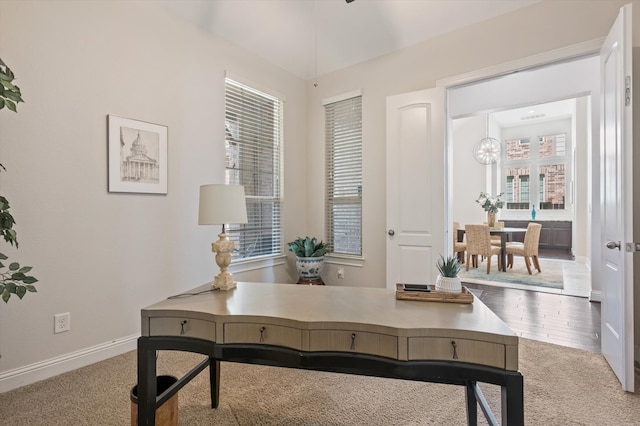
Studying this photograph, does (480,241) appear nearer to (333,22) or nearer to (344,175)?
(344,175)

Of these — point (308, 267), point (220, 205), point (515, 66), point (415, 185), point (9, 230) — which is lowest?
point (308, 267)

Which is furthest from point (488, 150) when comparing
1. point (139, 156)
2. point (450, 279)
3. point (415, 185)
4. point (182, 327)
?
point (182, 327)

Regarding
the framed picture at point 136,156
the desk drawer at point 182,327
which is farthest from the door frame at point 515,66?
the framed picture at point 136,156

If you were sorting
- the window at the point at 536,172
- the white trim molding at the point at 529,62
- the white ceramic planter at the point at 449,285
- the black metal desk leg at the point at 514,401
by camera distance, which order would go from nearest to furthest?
the black metal desk leg at the point at 514,401 → the white ceramic planter at the point at 449,285 → the white trim molding at the point at 529,62 → the window at the point at 536,172

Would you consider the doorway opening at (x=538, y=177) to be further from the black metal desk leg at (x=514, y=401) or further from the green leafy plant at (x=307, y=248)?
the black metal desk leg at (x=514, y=401)

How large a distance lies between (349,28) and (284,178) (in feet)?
6.13

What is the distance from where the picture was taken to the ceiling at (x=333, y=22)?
3.09m

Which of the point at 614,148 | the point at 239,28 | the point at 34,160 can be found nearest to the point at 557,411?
the point at 614,148

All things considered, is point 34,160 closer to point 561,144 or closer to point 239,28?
point 239,28

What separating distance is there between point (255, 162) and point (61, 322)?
2.33m

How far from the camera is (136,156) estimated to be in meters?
2.71

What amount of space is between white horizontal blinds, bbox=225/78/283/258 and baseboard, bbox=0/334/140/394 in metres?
1.35

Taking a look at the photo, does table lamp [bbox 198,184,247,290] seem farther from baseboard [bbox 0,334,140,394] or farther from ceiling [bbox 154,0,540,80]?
ceiling [bbox 154,0,540,80]

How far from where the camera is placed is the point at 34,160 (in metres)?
2.18
